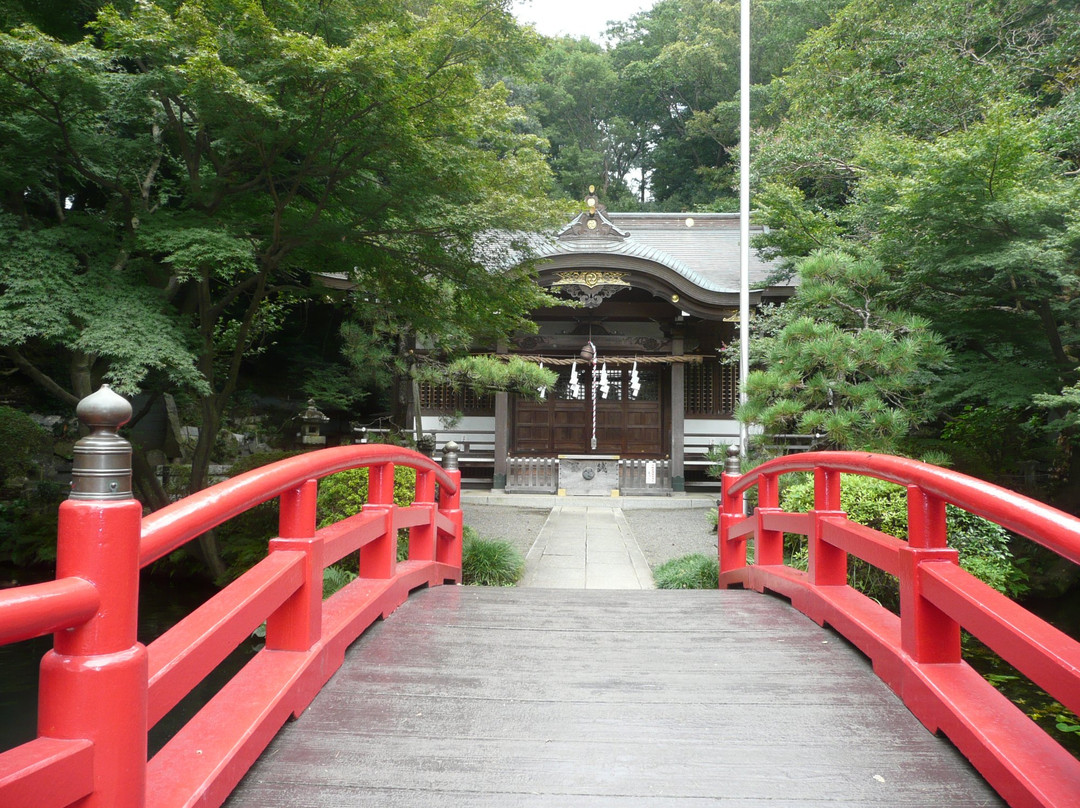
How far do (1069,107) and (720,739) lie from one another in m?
10.4

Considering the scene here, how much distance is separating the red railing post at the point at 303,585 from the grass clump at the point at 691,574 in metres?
4.45

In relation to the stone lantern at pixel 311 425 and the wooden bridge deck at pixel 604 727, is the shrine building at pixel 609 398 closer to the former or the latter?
the stone lantern at pixel 311 425

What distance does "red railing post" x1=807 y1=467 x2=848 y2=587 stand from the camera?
328 cm

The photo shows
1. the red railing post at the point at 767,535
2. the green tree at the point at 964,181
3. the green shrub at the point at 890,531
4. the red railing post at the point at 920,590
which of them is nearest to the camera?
the red railing post at the point at 920,590

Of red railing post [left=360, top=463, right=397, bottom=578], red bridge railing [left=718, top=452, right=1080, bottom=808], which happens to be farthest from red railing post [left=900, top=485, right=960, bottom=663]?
red railing post [left=360, top=463, right=397, bottom=578]

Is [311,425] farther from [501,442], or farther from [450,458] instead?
[450,458]

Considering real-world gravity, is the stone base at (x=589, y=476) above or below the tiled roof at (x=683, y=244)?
below

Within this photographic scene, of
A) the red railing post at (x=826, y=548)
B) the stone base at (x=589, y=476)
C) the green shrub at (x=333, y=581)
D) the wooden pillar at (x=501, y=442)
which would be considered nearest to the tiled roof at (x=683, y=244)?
the wooden pillar at (x=501, y=442)

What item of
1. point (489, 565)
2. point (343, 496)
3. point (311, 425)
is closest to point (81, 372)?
point (343, 496)

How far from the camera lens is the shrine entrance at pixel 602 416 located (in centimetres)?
1427

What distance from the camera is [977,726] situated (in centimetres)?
189

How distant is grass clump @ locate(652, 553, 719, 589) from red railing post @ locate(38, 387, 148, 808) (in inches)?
213

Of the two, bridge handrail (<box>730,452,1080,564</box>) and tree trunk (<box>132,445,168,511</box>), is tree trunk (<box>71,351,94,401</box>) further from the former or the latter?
bridge handrail (<box>730,452,1080,564</box>)

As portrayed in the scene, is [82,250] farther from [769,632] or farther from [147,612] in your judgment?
[769,632]
